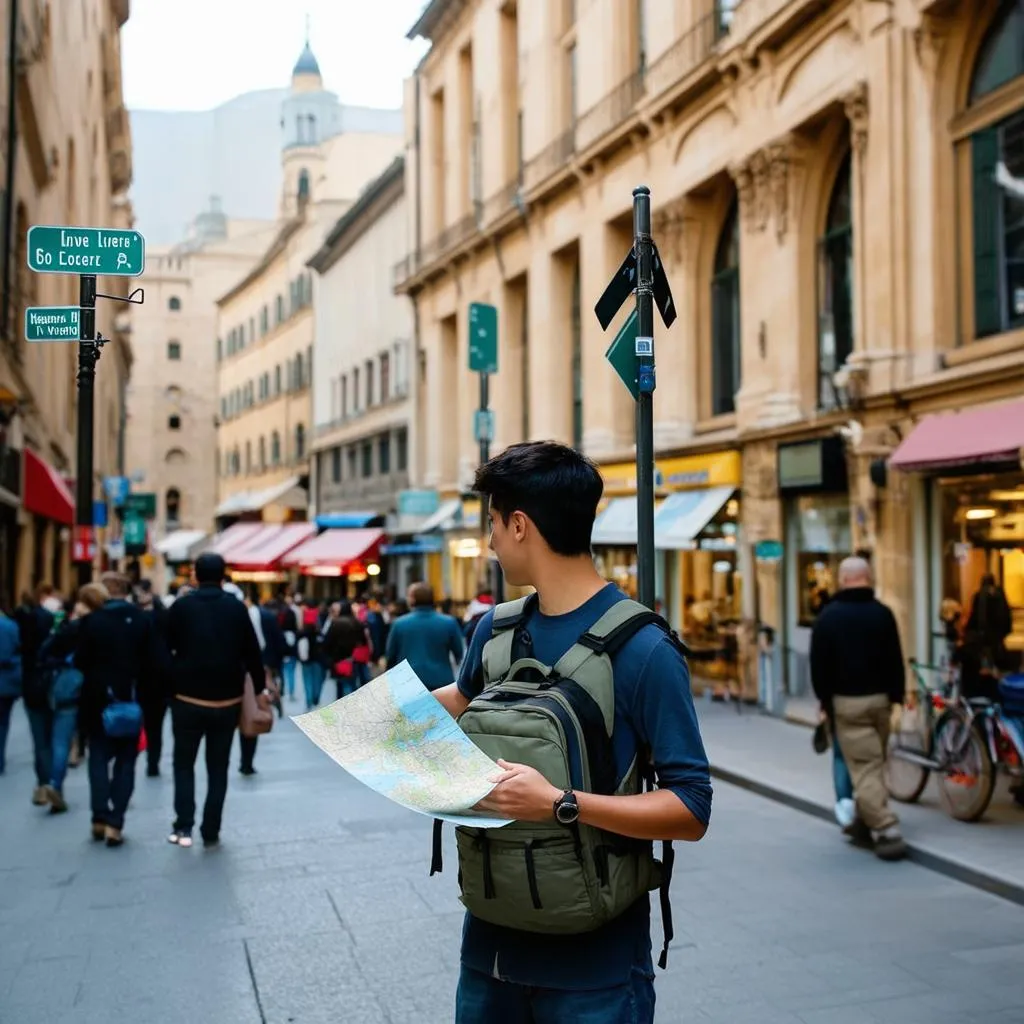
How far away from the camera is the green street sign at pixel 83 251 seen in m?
7.86

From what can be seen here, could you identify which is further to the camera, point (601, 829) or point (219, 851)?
point (219, 851)

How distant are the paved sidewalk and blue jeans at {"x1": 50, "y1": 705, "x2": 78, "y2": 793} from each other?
599cm

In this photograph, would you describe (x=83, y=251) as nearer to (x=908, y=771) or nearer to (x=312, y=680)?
(x=908, y=771)

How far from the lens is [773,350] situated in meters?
18.0

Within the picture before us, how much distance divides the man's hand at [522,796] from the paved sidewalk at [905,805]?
19.2 feet

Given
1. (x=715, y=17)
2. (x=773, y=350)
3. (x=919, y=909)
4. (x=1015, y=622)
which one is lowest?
(x=919, y=909)

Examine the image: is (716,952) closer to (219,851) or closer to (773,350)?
(219,851)

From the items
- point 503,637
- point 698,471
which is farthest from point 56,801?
point 698,471

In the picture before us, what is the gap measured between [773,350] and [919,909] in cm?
1191

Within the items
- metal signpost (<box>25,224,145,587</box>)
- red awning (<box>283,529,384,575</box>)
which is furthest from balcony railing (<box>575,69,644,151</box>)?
metal signpost (<box>25,224,145,587</box>)

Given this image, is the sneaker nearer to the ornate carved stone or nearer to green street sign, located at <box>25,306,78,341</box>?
green street sign, located at <box>25,306,78,341</box>

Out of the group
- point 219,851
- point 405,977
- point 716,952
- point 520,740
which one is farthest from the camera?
point 219,851

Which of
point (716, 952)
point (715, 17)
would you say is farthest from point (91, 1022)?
point (715, 17)

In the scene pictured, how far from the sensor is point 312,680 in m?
19.7
